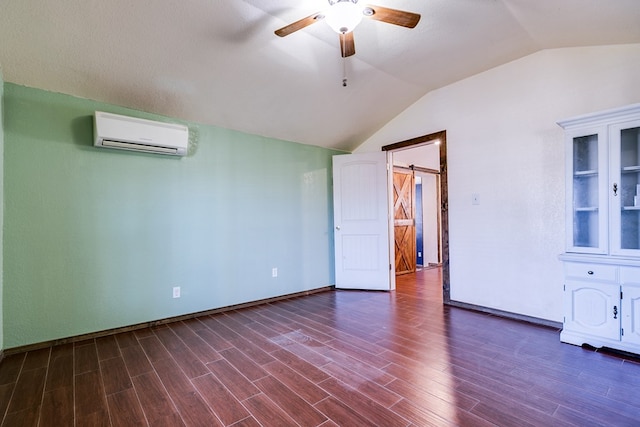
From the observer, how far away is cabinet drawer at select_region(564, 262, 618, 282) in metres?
2.31

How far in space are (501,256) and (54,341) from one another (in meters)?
4.34

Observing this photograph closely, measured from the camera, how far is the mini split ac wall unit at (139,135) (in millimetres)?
2611

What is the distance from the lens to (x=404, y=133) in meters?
4.20

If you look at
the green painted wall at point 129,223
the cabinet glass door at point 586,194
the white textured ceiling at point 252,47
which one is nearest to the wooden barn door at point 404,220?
the green painted wall at point 129,223

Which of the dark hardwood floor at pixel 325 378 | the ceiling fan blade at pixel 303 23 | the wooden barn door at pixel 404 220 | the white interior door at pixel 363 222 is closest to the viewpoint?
the dark hardwood floor at pixel 325 378

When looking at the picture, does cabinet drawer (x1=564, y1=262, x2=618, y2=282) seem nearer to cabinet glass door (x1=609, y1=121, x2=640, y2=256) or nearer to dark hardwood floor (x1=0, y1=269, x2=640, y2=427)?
cabinet glass door (x1=609, y1=121, x2=640, y2=256)

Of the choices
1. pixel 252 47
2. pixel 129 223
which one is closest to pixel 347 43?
pixel 252 47

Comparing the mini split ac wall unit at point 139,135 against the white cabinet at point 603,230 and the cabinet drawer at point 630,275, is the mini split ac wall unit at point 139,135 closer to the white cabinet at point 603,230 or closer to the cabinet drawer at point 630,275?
the white cabinet at point 603,230

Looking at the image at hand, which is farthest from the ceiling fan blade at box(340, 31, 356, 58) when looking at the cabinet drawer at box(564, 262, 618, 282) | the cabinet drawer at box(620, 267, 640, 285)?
the cabinet drawer at box(620, 267, 640, 285)

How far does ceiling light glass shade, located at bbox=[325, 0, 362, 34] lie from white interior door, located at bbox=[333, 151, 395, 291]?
2706 mm

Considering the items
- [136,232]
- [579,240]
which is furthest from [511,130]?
[136,232]

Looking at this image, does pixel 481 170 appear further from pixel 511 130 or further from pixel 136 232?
pixel 136 232

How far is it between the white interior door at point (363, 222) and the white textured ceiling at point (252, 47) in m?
1.12

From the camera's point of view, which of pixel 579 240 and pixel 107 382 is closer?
pixel 107 382
